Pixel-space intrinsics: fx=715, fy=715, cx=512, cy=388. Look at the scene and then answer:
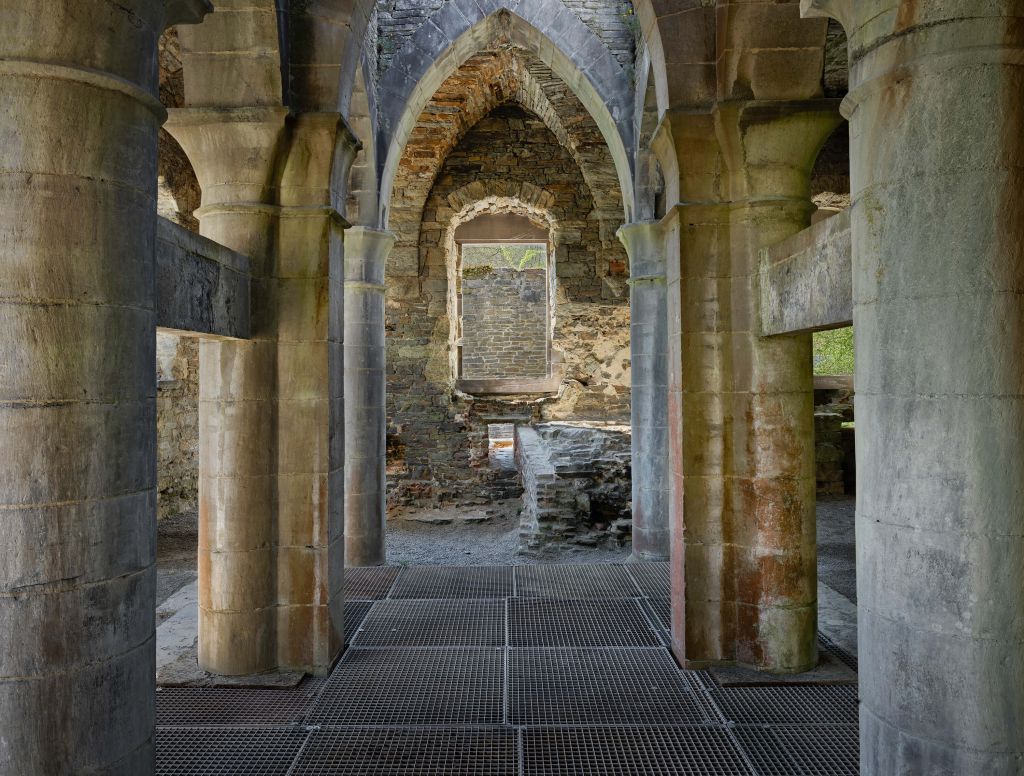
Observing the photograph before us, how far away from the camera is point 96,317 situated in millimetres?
2289

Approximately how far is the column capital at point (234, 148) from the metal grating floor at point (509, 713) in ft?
10.1

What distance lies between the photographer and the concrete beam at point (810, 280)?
336cm

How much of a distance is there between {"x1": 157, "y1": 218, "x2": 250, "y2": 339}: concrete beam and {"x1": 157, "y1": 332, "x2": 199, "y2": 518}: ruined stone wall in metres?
6.41

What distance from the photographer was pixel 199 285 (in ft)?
12.2

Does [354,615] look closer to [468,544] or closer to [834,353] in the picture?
[468,544]

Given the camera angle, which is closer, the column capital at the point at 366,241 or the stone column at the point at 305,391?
the stone column at the point at 305,391

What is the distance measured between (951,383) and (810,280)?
5.46ft

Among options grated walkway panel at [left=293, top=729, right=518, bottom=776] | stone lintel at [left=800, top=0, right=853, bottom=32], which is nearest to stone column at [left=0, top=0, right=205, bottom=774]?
grated walkway panel at [left=293, top=729, right=518, bottom=776]

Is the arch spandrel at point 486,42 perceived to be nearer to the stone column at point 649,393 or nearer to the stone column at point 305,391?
the stone column at point 649,393

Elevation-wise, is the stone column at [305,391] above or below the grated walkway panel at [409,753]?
above

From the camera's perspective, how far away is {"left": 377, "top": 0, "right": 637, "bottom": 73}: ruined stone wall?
7.45 m

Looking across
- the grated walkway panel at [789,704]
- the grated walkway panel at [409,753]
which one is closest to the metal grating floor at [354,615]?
the grated walkway panel at [409,753]

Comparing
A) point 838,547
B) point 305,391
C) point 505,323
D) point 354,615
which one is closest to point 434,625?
point 354,615

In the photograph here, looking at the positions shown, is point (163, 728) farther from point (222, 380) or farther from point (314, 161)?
point (314, 161)
